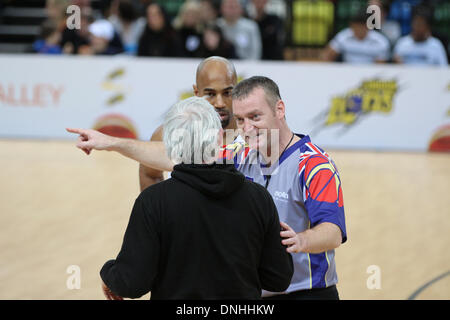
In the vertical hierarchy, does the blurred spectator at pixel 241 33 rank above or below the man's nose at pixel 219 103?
above

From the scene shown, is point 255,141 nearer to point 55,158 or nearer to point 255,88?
point 255,88

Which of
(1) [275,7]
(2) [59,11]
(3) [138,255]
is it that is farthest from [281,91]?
(3) [138,255]

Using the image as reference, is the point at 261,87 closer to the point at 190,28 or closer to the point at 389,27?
the point at 190,28

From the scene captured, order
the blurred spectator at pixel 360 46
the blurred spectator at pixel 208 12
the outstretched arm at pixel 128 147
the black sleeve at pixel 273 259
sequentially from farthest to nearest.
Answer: the blurred spectator at pixel 208 12 → the blurred spectator at pixel 360 46 → the outstretched arm at pixel 128 147 → the black sleeve at pixel 273 259

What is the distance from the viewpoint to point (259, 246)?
8.53 ft

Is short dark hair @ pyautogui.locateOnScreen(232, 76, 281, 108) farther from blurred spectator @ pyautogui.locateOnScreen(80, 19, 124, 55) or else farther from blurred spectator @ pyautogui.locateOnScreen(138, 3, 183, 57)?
blurred spectator @ pyautogui.locateOnScreen(80, 19, 124, 55)

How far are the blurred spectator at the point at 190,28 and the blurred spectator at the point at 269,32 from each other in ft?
3.85

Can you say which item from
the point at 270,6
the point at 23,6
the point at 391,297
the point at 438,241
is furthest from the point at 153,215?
the point at 23,6

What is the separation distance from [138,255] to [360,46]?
1077 centimetres

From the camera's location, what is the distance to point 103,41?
42.2 ft

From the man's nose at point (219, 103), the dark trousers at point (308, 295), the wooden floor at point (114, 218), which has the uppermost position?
the man's nose at point (219, 103)

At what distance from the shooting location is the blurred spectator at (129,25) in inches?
538

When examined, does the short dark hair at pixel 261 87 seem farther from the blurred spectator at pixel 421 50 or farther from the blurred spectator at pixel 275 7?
the blurred spectator at pixel 275 7

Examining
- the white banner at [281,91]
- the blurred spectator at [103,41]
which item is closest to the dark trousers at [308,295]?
the white banner at [281,91]
